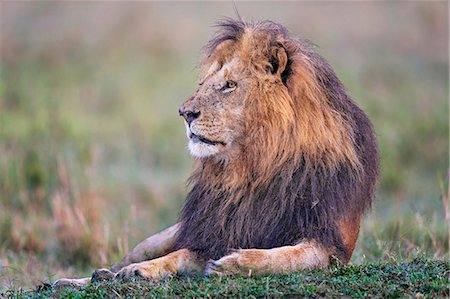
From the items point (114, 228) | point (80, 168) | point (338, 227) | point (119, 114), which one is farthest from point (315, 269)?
Result: point (119, 114)

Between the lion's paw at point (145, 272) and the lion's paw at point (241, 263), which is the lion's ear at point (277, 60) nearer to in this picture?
the lion's paw at point (241, 263)

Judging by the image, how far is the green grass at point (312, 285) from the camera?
15.4 feet

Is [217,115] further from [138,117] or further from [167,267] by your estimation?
[138,117]

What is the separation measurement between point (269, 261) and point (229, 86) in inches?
43.6

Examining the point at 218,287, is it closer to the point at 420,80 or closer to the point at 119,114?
the point at 119,114

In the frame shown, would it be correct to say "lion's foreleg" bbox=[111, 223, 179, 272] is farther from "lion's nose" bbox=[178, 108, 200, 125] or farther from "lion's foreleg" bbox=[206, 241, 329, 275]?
"lion's foreleg" bbox=[206, 241, 329, 275]

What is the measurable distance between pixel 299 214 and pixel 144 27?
13.4 metres

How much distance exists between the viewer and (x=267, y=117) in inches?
217

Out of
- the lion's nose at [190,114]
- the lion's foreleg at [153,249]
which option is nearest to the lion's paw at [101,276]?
the lion's foreleg at [153,249]

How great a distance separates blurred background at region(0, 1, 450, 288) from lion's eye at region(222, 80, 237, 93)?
4.39ft

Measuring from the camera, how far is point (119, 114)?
14516mm

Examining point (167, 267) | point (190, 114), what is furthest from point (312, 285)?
point (190, 114)

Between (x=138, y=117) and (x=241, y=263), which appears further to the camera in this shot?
(x=138, y=117)

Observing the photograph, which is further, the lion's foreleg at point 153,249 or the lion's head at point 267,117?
the lion's foreleg at point 153,249
